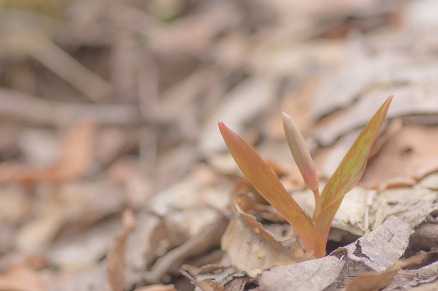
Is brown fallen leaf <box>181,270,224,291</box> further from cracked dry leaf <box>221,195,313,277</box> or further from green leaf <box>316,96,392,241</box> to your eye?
green leaf <box>316,96,392,241</box>

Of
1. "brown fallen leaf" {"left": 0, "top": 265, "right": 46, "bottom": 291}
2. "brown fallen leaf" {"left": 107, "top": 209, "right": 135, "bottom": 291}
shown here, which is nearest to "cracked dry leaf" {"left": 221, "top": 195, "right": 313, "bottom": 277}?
"brown fallen leaf" {"left": 107, "top": 209, "right": 135, "bottom": 291}

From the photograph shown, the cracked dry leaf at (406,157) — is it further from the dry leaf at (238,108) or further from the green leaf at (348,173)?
the dry leaf at (238,108)

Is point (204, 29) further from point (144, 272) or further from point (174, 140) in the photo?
point (144, 272)

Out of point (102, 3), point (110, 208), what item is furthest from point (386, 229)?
point (102, 3)

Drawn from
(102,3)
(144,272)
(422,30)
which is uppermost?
(102,3)

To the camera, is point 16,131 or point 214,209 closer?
point 214,209
